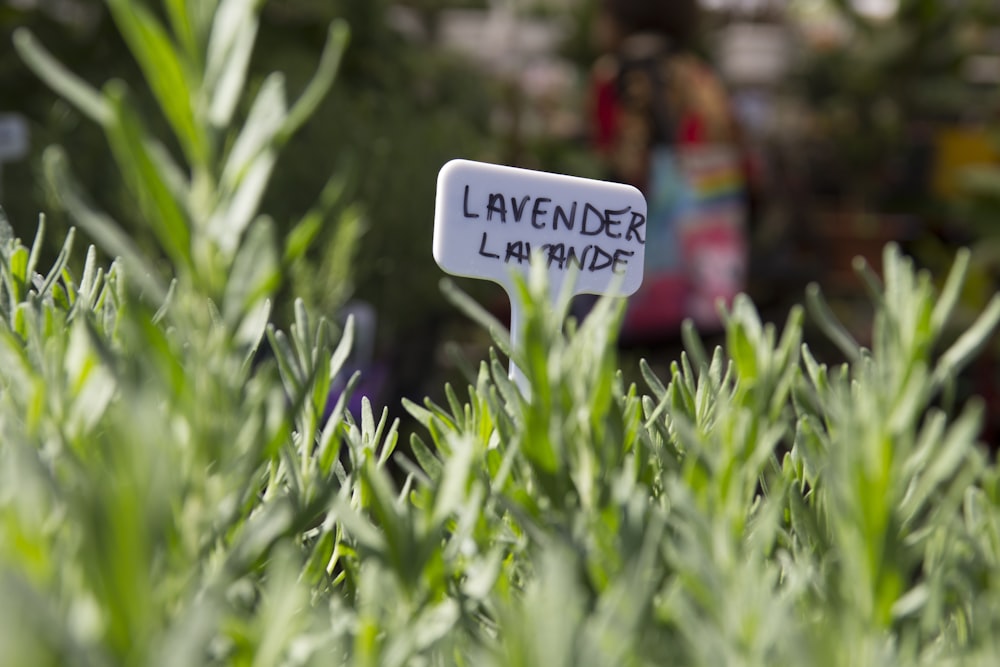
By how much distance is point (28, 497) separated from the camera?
318 millimetres

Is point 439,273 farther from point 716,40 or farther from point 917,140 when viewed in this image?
point 917,140

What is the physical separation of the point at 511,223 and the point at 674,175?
6.06 ft

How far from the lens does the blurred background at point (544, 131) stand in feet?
6.68

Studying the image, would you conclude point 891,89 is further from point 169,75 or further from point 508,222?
point 169,75

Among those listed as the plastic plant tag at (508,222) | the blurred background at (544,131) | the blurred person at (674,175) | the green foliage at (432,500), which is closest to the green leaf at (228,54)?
the green foliage at (432,500)

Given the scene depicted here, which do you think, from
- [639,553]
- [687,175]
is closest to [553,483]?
[639,553]

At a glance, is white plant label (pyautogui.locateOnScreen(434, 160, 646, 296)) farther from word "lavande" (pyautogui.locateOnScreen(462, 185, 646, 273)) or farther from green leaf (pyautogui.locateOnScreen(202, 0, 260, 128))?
green leaf (pyautogui.locateOnScreen(202, 0, 260, 128))

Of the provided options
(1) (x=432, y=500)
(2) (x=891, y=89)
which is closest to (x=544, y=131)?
(2) (x=891, y=89)

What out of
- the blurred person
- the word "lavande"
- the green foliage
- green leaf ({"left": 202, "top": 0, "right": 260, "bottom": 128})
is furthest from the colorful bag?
green leaf ({"left": 202, "top": 0, "right": 260, "bottom": 128})

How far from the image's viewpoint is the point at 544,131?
3562 millimetres

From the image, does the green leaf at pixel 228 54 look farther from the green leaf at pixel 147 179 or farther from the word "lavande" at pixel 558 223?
the word "lavande" at pixel 558 223

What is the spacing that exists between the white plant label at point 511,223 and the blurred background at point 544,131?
618 mm

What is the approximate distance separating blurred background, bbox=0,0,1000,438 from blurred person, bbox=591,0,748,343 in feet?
0.32

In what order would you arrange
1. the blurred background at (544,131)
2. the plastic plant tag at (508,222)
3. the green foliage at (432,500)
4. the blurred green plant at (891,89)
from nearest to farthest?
the green foliage at (432,500), the plastic plant tag at (508,222), the blurred background at (544,131), the blurred green plant at (891,89)
